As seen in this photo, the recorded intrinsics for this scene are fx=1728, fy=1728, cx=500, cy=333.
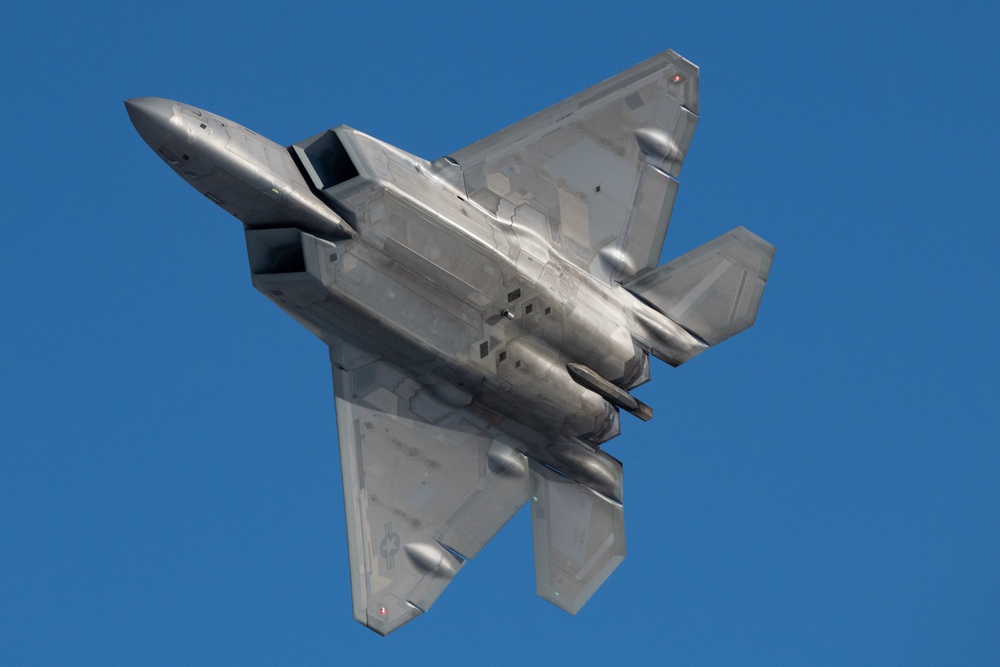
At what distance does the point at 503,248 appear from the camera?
2916cm

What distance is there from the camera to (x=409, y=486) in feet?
101

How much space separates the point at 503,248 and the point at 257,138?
14.9 ft

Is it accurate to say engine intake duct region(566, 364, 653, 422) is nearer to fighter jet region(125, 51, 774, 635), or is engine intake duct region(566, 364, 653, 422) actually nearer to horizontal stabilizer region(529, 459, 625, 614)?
fighter jet region(125, 51, 774, 635)

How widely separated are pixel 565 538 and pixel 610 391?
3.07 meters

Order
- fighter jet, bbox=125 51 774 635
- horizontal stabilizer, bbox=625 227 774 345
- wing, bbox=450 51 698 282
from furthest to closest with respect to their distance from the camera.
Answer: horizontal stabilizer, bbox=625 227 774 345 → wing, bbox=450 51 698 282 → fighter jet, bbox=125 51 774 635

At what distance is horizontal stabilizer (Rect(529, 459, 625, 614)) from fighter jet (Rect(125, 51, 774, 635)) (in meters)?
0.03

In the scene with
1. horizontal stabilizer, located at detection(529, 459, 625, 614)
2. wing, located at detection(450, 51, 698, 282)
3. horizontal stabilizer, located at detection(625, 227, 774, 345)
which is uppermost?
wing, located at detection(450, 51, 698, 282)

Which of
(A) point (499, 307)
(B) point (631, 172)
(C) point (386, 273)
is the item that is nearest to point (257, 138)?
(C) point (386, 273)

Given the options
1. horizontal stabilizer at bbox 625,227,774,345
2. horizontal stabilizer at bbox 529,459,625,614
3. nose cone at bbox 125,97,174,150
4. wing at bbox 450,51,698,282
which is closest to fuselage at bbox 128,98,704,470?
nose cone at bbox 125,97,174,150

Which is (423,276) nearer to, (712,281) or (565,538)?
(712,281)

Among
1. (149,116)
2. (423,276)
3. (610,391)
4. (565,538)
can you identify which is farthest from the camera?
(565,538)

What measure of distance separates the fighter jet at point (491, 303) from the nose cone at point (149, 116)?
820 millimetres

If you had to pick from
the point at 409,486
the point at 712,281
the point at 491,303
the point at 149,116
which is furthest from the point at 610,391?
the point at 149,116

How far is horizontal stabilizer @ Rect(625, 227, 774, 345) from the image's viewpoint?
1226 inches
